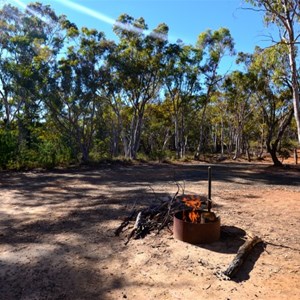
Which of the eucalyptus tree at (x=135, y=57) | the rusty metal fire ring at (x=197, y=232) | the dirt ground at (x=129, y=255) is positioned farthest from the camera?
the eucalyptus tree at (x=135, y=57)

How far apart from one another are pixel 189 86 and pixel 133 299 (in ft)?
67.3

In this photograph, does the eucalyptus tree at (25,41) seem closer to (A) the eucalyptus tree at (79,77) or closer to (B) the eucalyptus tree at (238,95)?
(A) the eucalyptus tree at (79,77)

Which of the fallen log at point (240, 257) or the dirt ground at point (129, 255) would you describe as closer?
the dirt ground at point (129, 255)

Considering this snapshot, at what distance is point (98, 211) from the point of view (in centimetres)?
666

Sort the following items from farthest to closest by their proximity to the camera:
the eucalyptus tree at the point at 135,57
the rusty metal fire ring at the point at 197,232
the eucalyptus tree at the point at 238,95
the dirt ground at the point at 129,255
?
the eucalyptus tree at the point at 238,95 → the eucalyptus tree at the point at 135,57 → the rusty metal fire ring at the point at 197,232 → the dirt ground at the point at 129,255

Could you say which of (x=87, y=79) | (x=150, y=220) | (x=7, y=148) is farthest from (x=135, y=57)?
(x=150, y=220)

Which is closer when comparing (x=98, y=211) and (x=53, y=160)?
(x=98, y=211)

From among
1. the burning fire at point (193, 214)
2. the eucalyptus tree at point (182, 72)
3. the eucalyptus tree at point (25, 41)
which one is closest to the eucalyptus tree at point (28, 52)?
the eucalyptus tree at point (25, 41)

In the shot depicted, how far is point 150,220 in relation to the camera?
5.68m

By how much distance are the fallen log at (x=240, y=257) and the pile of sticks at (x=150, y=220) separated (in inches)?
54.3

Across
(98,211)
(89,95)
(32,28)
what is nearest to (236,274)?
(98,211)

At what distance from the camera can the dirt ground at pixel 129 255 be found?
11.6 ft

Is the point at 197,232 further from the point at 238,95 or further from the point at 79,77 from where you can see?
the point at 238,95

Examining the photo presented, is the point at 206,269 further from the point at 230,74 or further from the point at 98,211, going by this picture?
the point at 230,74
